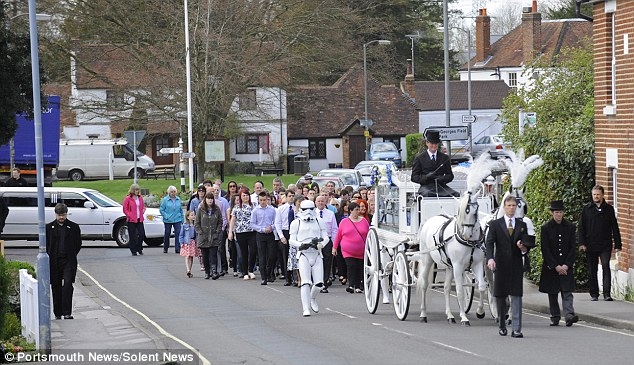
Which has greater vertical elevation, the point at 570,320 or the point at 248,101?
the point at 248,101

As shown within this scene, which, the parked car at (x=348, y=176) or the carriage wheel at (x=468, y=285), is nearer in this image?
the carriage wheel at (x=468, y=285)

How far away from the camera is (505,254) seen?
16.6 m

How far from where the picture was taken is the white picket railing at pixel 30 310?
15.4 meters

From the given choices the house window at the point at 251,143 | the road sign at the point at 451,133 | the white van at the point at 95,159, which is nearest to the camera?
the road sign at the point at 451,133

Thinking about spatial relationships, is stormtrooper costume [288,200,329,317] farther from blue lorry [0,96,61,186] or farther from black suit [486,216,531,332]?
blue lorry [0,96,61,186]

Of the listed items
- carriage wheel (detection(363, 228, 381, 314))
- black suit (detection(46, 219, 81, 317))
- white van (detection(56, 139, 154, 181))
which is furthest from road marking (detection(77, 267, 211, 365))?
white van (detection(56, 139, 154, 181))

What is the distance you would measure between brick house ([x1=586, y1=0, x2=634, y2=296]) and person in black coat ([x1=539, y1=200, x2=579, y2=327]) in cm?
387

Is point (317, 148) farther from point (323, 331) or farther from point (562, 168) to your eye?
point (323, 331)

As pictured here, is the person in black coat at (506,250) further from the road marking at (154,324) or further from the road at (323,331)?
the road marking at (154,324)

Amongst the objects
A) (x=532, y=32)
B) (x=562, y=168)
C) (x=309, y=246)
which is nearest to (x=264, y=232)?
(x=309, y=246)

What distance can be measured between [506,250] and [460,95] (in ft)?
241

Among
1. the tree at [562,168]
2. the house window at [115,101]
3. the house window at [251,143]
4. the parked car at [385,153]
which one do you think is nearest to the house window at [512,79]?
the house window at [251,143]

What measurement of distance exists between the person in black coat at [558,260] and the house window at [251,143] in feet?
220

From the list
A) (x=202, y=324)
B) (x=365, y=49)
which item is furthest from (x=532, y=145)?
(x=365, y=49)
